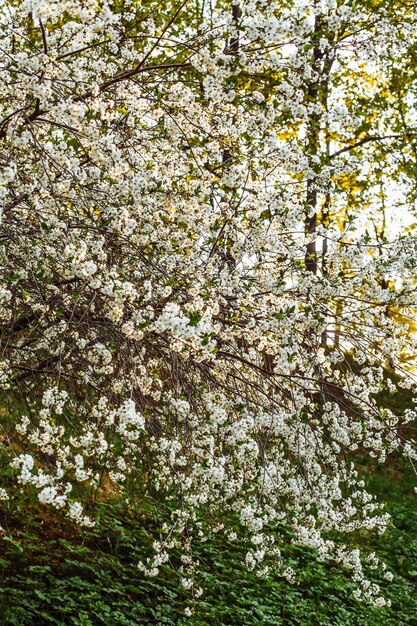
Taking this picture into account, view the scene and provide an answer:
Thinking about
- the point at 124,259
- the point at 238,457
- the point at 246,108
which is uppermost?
the point at 246,108

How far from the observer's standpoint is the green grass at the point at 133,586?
5137 mm

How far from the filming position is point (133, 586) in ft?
19.0

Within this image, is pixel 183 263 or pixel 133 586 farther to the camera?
pixel 133 586

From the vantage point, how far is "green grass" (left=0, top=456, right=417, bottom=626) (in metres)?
5.14

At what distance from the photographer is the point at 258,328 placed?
170 inches

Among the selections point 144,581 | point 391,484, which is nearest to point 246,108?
point 144,581

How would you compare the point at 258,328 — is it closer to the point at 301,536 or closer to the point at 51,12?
the point at 301,536

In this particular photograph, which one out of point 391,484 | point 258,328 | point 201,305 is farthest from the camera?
point 391,484

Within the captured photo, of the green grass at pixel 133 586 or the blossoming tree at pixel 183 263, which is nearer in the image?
the blossoming tree at pixel 183 263

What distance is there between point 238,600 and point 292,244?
3.61 m

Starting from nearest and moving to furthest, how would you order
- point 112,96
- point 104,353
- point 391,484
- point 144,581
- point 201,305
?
point 201,305 → point 104,353 → point 112,96 → point 144,581 → point 391,484

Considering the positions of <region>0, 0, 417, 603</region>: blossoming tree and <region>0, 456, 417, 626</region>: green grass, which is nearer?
<region>0, 0, 417, 603</region>: blossoming tree

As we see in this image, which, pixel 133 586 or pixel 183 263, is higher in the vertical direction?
pixel 183 263

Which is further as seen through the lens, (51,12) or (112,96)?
(112,96)
